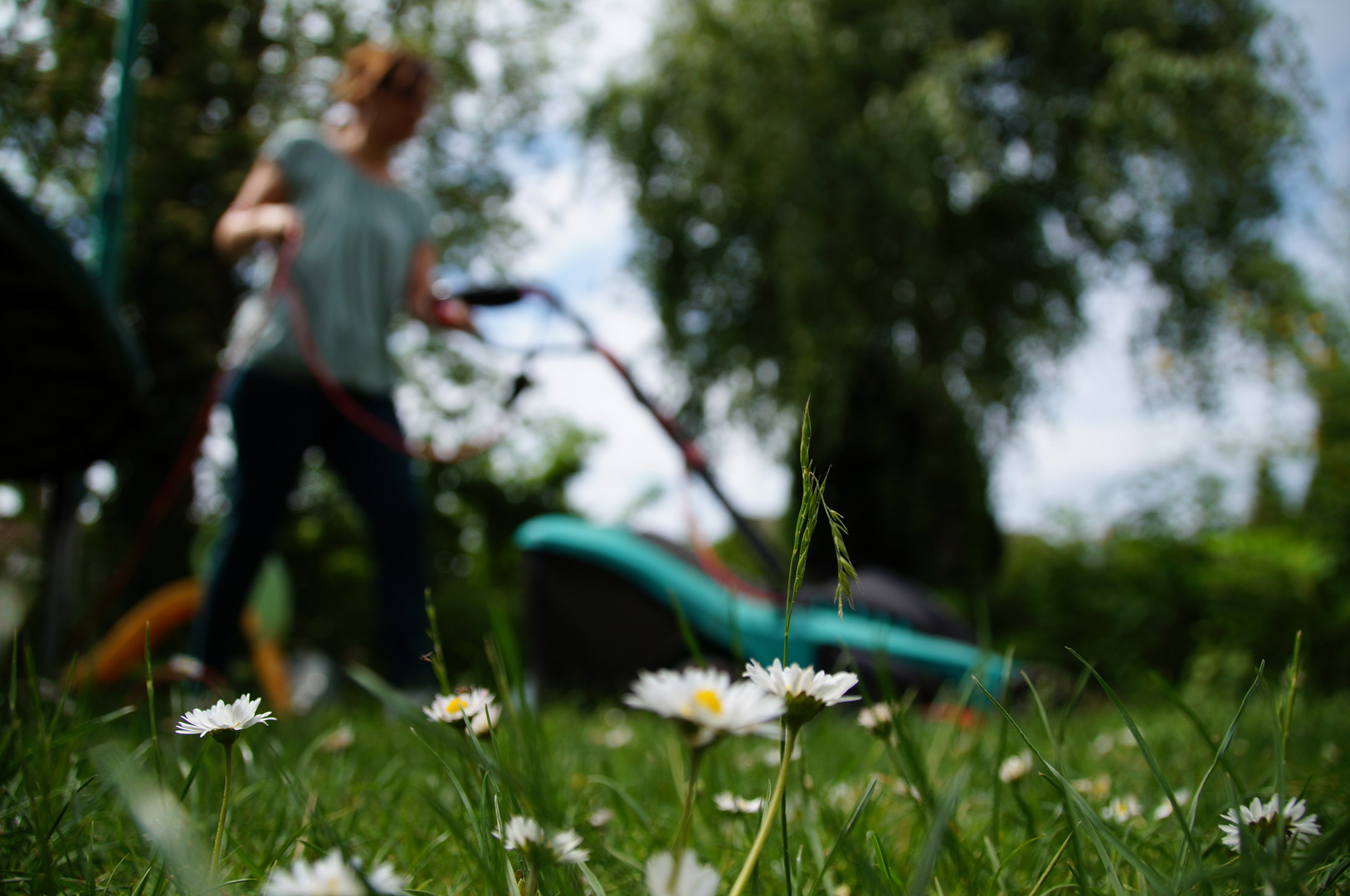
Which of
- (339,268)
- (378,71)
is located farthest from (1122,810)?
(378,71)

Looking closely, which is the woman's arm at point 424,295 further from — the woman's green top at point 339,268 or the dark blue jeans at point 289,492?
the dark blue jeans at point 289,492

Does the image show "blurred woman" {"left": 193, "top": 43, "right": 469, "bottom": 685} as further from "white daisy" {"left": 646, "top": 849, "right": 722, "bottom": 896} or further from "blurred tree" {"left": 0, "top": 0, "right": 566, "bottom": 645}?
"white daisy" {"left": 646, "top": 849, "right": 722, "bottom": 896}

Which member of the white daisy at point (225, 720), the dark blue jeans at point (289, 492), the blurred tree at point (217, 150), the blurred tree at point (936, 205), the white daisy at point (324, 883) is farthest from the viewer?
the blurred tree at point (936, 205)

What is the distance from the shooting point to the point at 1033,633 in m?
4.69

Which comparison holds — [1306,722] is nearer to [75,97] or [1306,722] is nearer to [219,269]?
[75,97]

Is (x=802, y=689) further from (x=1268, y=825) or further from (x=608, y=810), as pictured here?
(x=608, y=810)

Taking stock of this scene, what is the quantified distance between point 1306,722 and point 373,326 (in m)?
2.20

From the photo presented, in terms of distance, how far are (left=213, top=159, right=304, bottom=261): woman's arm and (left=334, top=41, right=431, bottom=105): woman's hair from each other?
30 centimetres

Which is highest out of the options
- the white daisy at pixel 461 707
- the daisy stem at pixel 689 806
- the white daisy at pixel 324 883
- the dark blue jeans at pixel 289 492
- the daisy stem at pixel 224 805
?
the daisy stem at pixel 689 806

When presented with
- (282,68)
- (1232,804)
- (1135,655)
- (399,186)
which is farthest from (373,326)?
(282,68)

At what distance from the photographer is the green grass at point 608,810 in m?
0.45

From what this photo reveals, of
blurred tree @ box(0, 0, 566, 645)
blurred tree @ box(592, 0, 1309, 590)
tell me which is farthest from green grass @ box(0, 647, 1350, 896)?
blurred tree @ box(592, 0, 1309, 590)

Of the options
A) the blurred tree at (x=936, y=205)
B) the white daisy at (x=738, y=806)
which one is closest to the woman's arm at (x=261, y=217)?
the white daisy at (x=738, y=806)

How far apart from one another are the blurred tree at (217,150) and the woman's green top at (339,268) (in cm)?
84
